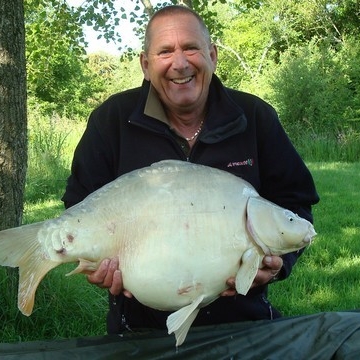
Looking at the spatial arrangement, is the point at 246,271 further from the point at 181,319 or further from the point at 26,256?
the point at 26,256

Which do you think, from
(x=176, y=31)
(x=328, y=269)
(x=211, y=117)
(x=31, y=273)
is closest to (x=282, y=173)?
(x=211, y=117)

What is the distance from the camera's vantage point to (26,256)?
119cm

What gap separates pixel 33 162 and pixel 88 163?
526 cm

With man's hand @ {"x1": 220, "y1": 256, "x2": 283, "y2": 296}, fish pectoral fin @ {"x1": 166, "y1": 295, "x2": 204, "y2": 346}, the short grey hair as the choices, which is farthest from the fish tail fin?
the short grey hair

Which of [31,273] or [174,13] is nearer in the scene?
[31,273]

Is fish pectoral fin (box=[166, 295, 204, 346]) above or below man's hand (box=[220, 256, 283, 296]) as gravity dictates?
below

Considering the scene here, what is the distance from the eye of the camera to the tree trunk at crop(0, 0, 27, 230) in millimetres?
2268

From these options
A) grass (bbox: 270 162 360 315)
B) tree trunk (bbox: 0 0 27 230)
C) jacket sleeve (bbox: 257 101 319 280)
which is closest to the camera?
jacket sleeve (bbox: 257 101 319 280)

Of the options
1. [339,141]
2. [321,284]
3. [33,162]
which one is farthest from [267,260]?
[339,141]

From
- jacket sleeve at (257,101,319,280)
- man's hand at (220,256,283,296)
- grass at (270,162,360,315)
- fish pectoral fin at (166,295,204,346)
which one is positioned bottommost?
grass at (270,162,360,315)

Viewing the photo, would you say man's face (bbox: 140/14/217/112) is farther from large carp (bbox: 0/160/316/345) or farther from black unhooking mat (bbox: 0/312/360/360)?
black unhooking mat (bbox: 0/312/360/360)

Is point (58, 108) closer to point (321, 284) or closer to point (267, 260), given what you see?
point (321, 284)

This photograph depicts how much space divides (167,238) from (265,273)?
27 cm

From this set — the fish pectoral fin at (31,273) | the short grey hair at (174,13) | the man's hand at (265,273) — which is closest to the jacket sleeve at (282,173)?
the man's hand at (265,273)
